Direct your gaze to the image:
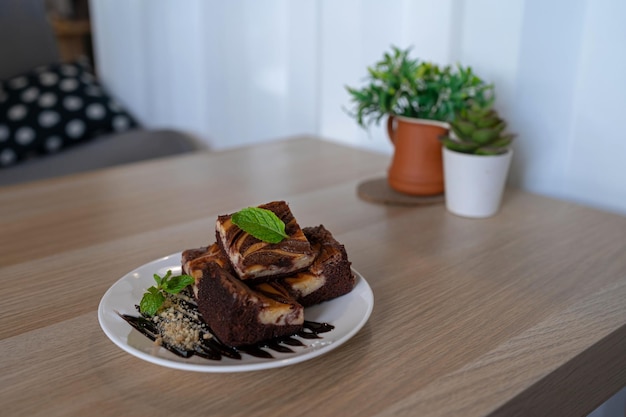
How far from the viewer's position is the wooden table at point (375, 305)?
0.52 metres

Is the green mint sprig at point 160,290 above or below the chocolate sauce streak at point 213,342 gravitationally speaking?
above

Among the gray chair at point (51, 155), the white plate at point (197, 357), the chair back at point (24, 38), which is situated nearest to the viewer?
the white plate at point (197, 357)

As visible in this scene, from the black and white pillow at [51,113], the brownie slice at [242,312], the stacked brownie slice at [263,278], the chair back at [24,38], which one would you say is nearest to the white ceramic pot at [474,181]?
the stacked brownie slice at [263,278]

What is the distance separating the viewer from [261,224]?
1.98 feet

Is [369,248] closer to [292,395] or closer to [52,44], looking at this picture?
[292,395]

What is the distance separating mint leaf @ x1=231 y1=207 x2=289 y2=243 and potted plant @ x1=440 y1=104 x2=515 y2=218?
40cm

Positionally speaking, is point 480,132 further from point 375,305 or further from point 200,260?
point 200,260

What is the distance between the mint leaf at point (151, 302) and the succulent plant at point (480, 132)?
1.67 feet

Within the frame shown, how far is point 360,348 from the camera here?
1.96ft

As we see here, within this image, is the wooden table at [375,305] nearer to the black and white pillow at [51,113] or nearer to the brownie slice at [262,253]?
the brownie slice at [262,253]

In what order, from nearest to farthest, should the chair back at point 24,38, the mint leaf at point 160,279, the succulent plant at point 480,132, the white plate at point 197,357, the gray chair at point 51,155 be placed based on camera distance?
the white plate at point 197,357 → the mint leaf at point 160,279 → the succulent plant at point 480,132 → the gray chair at point 51,155 → the chair back at point 24,38

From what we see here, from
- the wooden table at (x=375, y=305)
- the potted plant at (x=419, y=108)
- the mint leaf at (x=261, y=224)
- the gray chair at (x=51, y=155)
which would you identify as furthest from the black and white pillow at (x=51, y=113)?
the mint leaf at (x=261, y=224)

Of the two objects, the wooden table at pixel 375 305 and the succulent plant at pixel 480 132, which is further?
the succulent plant at pixel 480 132

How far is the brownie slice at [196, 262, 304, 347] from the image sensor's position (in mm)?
548
